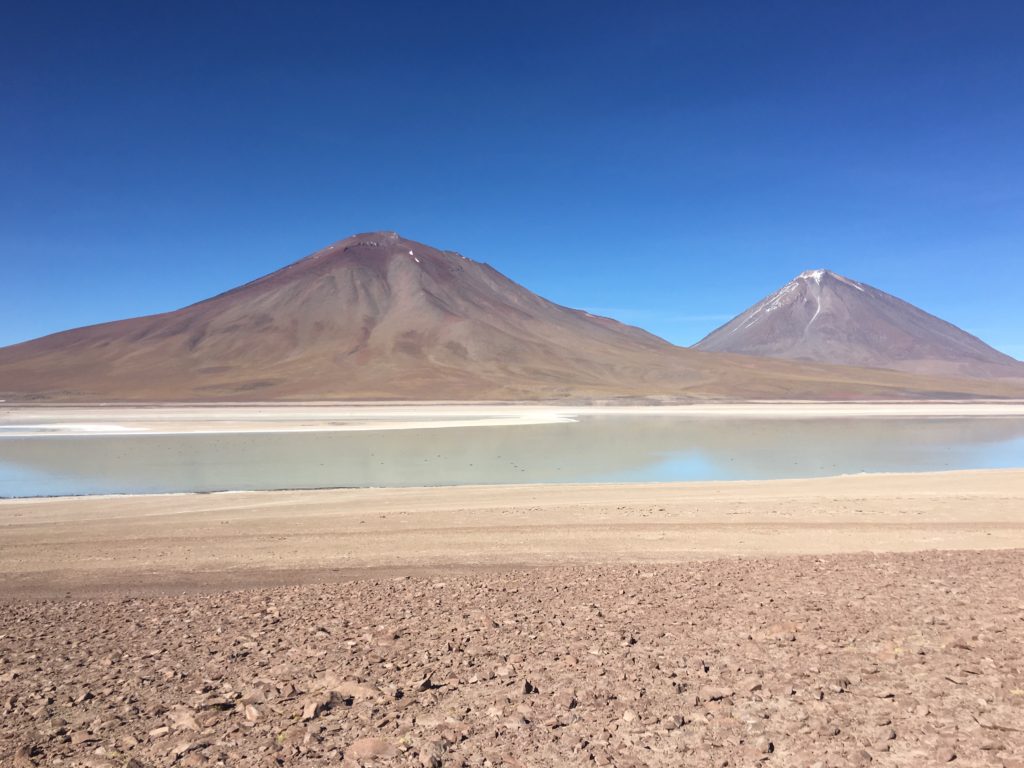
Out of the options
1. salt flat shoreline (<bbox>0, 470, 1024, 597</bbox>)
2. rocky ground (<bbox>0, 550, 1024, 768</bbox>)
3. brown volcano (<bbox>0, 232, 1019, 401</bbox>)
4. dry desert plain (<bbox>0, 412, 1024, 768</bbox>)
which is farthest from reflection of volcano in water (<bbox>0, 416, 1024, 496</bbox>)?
brown volcano (<bbox>0, 232, 1019, 401</bbox>)

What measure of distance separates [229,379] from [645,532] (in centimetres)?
11370

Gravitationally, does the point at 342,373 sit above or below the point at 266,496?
above

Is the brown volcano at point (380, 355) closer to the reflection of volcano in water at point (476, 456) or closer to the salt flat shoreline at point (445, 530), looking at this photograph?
the reflection of volcano in water at point (476, 456)

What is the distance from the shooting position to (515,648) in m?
5.45

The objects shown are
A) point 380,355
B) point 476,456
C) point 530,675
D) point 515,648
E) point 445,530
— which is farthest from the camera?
point 380,355

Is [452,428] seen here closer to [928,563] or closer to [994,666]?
[928,563]

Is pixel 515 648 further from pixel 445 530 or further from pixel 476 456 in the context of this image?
pixel 476 456

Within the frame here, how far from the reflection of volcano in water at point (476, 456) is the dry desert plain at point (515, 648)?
33.5 ft

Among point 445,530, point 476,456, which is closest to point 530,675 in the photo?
point 445,530

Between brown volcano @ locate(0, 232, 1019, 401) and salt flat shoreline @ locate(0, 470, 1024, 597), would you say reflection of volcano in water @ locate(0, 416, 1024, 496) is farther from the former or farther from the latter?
brown volcano @ locate(0, 232, 1019, 401)

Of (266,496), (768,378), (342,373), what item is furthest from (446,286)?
(266,496)

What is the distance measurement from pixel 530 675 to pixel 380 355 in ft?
429

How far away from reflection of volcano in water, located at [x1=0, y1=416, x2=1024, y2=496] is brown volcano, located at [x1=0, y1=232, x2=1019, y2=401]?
54866 millimetres

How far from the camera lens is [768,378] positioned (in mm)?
123375
